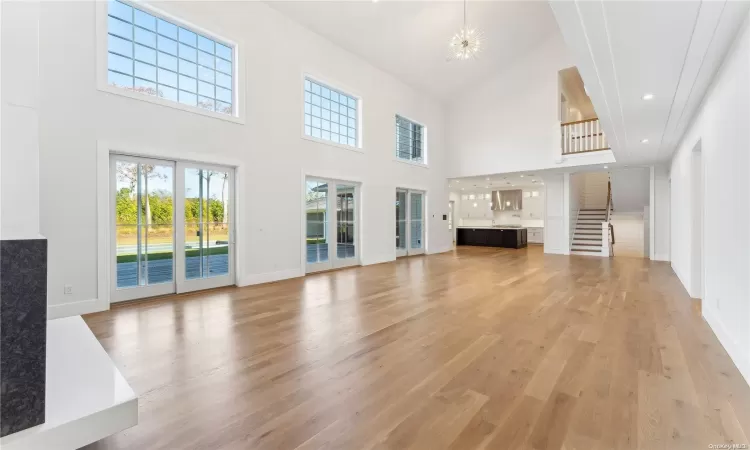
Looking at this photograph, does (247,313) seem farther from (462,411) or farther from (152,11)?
(152,11)

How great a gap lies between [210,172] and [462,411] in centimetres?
516

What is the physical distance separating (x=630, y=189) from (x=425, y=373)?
12.6m

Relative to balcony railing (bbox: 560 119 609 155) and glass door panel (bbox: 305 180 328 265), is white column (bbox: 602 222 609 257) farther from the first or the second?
glass door panel (bbox: 305 180 328 265)

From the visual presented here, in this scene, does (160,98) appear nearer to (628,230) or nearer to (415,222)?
(415,222)

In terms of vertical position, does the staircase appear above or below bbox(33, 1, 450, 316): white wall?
below

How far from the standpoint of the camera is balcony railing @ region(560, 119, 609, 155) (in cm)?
891

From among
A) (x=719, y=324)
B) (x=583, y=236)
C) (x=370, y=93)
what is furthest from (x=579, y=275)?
(x=370, y=93)

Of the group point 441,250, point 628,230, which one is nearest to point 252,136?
point 441,250

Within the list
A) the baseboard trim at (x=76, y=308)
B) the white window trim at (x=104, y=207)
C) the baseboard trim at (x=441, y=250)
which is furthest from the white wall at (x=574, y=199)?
the baseboard trim at (x=76, y=308)

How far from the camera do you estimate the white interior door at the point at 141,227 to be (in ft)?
15.0

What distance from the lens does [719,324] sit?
3186mm

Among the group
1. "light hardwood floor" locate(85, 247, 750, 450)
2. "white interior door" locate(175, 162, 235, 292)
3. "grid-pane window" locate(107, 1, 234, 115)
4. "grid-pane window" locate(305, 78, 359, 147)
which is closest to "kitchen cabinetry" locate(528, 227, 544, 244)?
"grid-pane window" locate(305, 78, 359, 147)

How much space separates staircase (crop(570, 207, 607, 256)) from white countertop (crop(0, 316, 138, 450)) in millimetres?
11706

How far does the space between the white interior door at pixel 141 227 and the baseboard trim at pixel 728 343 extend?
248 inches
